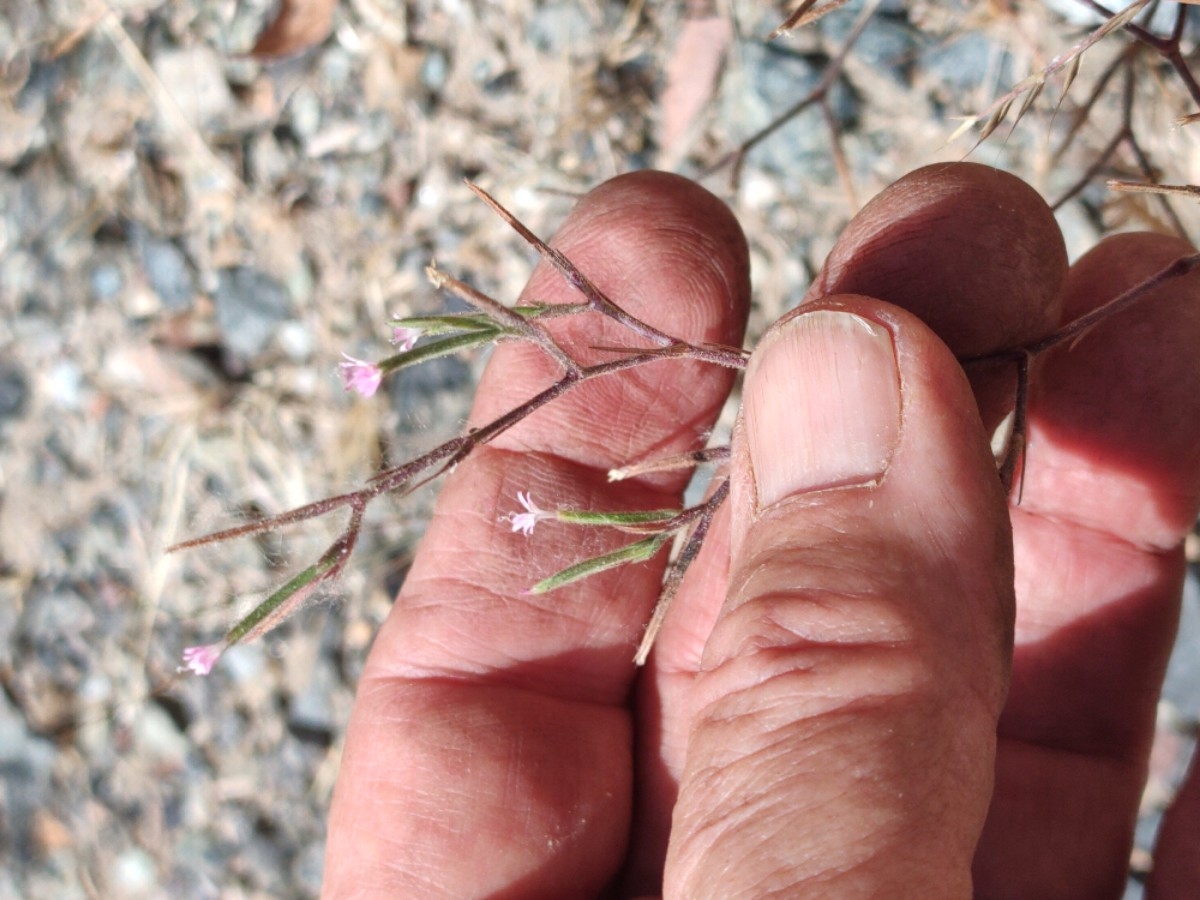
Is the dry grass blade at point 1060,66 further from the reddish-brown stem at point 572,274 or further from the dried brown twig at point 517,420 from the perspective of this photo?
the reddish-brown stem at point 572,274

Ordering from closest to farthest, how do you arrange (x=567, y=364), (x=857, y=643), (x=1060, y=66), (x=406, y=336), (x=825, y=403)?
(x=857, y=643) < (x=825, y=403) < (x=1060, y=66) < (x=406, y=336) < (x=567, y=364)

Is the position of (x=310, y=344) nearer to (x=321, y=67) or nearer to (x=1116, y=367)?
(x=321, y=67)

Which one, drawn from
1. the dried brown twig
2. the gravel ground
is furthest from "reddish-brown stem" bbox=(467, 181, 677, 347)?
the gravel ground

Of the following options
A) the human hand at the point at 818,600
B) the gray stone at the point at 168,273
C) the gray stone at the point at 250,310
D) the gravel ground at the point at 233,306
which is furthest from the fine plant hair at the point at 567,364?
the gray stone at the point at 168,273

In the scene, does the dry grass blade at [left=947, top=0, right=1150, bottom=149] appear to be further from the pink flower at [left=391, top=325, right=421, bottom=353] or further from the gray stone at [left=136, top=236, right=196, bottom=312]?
the gray stone at [left=136, top=236, right=196, bottom=312]

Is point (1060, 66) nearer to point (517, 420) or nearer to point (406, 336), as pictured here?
point (517, 420)

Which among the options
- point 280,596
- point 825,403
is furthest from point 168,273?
point 825,403
